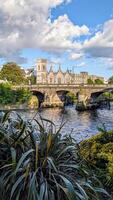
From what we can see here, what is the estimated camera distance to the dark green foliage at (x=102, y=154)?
9.07 meters

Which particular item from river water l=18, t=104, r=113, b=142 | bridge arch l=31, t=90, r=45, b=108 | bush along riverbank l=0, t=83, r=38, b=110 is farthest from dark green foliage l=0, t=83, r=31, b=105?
river water l=18, t=104, r=113, b=142

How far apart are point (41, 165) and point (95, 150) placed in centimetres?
360

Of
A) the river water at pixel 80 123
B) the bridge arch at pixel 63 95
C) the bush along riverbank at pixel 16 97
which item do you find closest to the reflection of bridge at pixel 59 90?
the bridge arch at pixel 63 95

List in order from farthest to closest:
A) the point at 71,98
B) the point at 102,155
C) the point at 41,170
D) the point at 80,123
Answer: the point at 71,98, the point at 80,123, the point at 102,155, the point at 41,170

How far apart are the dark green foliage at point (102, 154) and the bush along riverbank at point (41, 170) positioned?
0.85 m

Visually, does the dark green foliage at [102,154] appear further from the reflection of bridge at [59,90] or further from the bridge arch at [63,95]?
the bridge arch at [63,95]

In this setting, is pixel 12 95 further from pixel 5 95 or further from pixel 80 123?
pixel 80 123

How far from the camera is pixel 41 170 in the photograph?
→ 22.9 ft

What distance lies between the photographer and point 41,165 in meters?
7.05

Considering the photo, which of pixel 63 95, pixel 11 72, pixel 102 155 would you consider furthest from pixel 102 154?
pixel 11 72

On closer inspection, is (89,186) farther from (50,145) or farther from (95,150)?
(95,150)

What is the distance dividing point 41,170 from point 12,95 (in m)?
104

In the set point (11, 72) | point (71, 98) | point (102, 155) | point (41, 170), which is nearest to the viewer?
point (41, 170)

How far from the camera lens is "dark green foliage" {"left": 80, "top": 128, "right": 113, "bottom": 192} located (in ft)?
29.8
